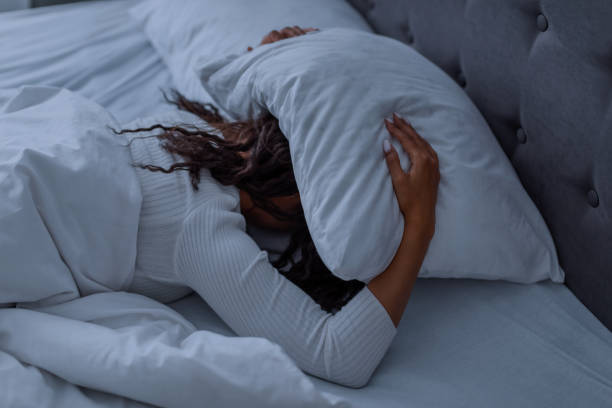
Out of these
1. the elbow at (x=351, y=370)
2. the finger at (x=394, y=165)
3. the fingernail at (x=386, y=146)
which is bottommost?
the elbow at (x=351, y=370)

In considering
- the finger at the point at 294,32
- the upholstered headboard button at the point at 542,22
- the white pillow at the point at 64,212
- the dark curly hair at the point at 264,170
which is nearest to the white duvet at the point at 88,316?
the white pillow at the point at 64,212

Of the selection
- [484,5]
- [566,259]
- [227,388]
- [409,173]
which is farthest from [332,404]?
[484,5]

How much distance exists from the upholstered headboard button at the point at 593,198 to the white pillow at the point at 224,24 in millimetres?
631

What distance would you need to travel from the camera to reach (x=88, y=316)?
2.27 ft

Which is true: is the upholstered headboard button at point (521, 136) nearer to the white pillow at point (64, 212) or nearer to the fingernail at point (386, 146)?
the fingernail at point (386, 146)

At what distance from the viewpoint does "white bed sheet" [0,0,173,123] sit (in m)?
1.24

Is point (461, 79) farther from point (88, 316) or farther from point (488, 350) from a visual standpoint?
point (88, 316)

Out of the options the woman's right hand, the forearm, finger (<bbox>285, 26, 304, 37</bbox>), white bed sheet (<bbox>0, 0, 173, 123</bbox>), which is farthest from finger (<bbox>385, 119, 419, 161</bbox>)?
white bed sheet (<bbox>0, 0, 173, 123</bbox>)

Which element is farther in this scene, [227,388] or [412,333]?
[412,333]

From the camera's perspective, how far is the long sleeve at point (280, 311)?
28.1 inches

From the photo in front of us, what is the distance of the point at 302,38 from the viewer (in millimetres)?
902

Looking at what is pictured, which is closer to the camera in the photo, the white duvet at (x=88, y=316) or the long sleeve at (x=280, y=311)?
the white duvet at (x=88, y=316)

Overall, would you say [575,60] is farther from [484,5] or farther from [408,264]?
[408,264]

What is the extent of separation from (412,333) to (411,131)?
1.04ft
